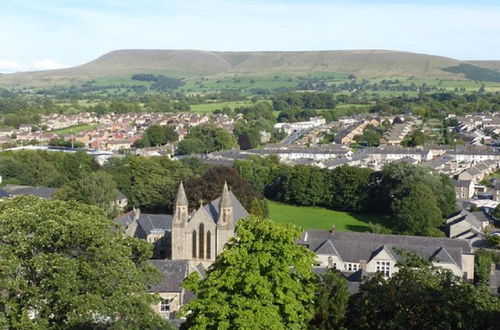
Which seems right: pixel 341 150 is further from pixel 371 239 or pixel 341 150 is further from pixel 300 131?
pixel 371 239

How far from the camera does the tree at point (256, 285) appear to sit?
20375 mm

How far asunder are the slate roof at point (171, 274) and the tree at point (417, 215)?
25.2 meters

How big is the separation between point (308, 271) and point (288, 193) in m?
47.8

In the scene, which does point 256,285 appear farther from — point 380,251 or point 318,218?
point 318,218

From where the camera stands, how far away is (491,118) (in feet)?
470

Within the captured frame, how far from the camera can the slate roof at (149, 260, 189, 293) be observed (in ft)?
111

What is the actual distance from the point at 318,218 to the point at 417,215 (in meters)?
12.0

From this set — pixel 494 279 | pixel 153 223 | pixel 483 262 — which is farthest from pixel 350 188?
pixel 494 279

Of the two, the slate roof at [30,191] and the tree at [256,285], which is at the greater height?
the tree at [256,285]

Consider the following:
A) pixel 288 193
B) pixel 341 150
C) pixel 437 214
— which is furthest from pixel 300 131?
pixel 437 214

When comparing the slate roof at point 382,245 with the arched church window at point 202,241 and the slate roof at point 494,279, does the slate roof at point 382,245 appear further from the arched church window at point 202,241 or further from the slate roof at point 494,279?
the arched church window at point 202,241

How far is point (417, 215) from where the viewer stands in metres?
54.3

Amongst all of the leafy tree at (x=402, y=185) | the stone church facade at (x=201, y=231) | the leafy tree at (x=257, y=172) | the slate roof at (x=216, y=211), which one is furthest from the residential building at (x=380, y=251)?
the leafy tree at (x=257, y=172)

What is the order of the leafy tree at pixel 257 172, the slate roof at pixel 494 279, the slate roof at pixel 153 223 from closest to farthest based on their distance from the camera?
the slate roof at pixel 494 279 < the slate roof at pixel 153 223 < the leafy tree at pixel 257 172
